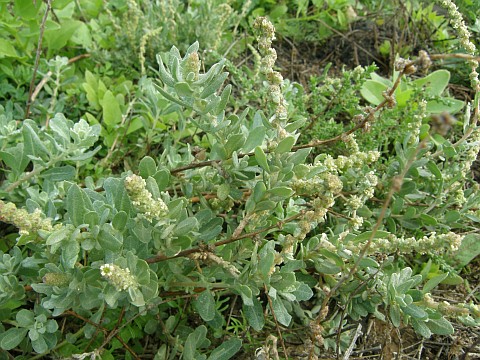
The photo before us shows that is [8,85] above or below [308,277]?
above

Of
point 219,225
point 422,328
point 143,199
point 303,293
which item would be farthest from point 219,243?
point 422,328

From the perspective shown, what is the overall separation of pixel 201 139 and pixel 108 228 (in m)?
1.26

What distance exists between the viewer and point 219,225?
1.78 metres

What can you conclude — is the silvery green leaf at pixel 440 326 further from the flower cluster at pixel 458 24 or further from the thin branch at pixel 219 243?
the flower cluster at pixel 458 24

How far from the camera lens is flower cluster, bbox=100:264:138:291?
4.55 ft

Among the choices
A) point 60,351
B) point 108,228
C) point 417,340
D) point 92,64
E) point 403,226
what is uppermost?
point 108,228

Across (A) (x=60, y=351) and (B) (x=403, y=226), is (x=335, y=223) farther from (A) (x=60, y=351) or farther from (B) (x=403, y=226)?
(A) (x=60, y=351)

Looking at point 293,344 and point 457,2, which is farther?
point 457,2

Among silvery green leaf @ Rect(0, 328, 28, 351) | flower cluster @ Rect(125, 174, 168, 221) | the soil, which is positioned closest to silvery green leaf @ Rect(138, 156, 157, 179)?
flower cluster @ Rect(125, 174, 168, 221)

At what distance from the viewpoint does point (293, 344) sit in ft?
6.87

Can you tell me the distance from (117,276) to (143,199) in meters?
0.21

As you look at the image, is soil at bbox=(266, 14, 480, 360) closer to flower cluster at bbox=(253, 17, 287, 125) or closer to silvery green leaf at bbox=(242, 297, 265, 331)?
silvery green leaf at bbox=(242, 297, 265, 331)

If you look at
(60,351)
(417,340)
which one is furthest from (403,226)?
(60,351)

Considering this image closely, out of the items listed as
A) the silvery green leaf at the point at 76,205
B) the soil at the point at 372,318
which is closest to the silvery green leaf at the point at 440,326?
the soil at the point at 372,318
